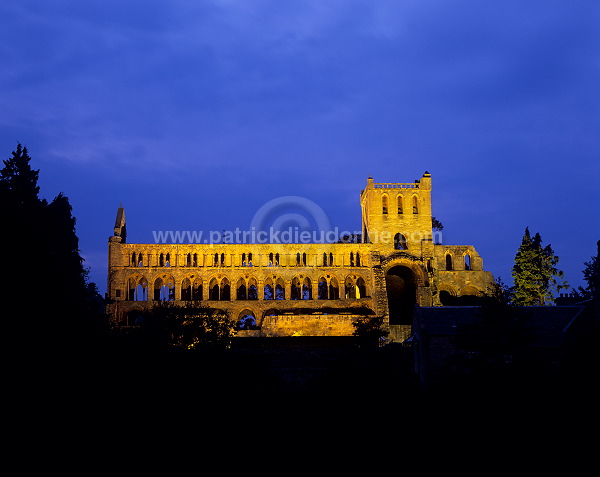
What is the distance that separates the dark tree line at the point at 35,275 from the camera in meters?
32.8

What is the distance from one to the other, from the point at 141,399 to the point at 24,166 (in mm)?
27102

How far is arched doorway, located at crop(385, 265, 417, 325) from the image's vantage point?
80.1 meters

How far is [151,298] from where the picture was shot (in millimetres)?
76312

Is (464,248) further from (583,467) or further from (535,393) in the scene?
(583,467)

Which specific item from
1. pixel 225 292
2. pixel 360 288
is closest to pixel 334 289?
pixel 360 288

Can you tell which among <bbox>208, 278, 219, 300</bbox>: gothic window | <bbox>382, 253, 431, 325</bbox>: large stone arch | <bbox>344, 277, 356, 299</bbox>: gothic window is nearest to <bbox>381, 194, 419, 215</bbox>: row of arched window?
<bbox>382, 253, 431, 325</bbox>: large stone arch

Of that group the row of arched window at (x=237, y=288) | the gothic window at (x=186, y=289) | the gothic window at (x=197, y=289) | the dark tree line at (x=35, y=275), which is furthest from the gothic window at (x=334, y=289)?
the dark tree line at (x=35, y=275)

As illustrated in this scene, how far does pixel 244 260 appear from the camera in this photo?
259 feet

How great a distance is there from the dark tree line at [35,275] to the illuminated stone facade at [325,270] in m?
24.4

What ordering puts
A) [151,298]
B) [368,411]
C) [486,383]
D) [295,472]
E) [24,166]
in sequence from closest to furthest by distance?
[295,472]
[486,383]
[368,411]
[24,166]
[151,298]

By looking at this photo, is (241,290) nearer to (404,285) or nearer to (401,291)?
(401,291)

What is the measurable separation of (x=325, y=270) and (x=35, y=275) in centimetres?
4555

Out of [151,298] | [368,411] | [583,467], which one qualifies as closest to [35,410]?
[368,411]

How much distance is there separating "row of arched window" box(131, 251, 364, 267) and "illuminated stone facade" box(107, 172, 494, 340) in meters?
0.12
